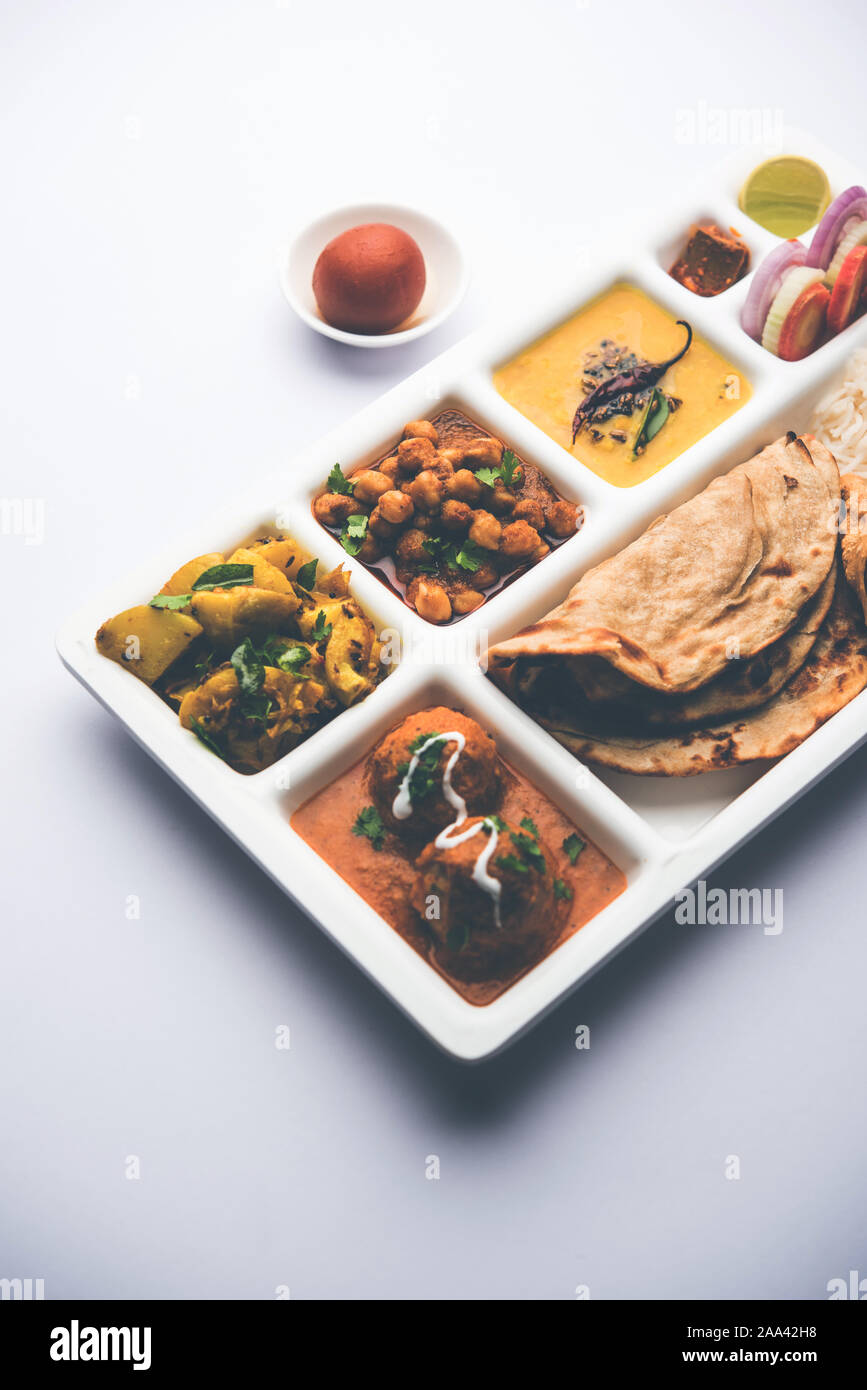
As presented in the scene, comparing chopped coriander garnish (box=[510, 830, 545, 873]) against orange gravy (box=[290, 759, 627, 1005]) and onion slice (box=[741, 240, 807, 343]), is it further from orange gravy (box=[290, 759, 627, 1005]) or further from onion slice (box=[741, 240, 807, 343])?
onion slice (box=[741, 240, 807, 343])

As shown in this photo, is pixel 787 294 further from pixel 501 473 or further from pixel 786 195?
pixel 501 473

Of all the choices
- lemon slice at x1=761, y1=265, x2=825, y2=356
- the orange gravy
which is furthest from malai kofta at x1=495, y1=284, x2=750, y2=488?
the orange gravy

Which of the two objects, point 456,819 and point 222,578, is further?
point 222,578

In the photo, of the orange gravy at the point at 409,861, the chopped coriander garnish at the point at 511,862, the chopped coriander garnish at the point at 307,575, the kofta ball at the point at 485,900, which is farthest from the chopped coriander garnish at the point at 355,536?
the chopped coriander garnish at the point at 511,862

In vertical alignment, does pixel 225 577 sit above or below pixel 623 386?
below

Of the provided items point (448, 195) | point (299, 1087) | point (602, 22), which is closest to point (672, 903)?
point (299, 1087)

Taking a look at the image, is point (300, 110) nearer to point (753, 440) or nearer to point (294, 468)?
point (294, 468)

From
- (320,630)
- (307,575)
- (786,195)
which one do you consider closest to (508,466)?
(307,575)
